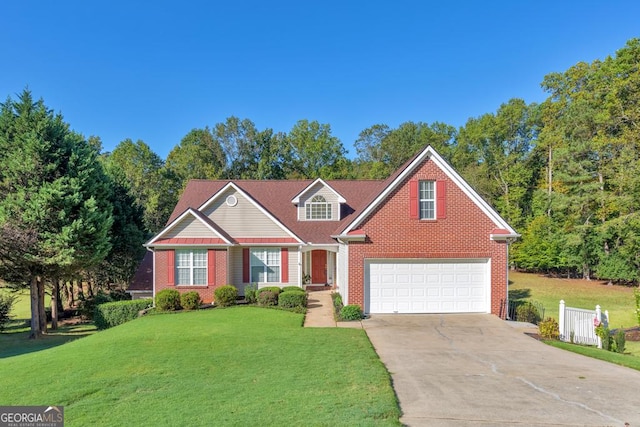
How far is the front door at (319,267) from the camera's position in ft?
76.2

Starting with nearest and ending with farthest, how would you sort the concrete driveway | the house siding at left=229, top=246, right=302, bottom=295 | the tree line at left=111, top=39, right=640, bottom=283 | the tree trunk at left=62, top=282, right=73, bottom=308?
the concrete driveway < the house siding at left=229, top=246, right=302, bottom=295 < the tree trunk at left=62, top=282, right=73, bottom=308 < the tree line at left=111, top=39, right=640, bottom=283

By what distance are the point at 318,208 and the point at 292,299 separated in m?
7.76

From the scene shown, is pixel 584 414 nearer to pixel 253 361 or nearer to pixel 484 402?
pixel 484 402

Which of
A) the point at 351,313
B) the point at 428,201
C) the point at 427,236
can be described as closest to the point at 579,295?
the point at 427,236

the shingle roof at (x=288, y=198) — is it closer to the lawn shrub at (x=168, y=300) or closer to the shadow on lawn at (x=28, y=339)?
the lawn shrub at (x=168, y=300)

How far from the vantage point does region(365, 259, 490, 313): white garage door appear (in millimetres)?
15172

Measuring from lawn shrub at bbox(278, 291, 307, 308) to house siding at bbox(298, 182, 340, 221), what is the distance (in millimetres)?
7008

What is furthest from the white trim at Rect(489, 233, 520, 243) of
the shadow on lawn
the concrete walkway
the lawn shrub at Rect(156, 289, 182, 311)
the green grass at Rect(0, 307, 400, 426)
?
the shadow on lawn

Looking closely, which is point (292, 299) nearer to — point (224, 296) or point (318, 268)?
point (224, 296)

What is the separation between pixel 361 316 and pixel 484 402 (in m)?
7.77

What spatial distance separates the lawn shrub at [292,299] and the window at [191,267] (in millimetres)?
4401

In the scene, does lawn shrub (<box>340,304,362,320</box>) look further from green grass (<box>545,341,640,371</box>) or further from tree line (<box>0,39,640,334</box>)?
tree line (<box>0,39,640,334</box>)

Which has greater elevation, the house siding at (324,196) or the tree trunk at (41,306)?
the house siding at (324,196)

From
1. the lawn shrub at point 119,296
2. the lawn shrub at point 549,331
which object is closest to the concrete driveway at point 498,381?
the lawn shrub at point 549,331
